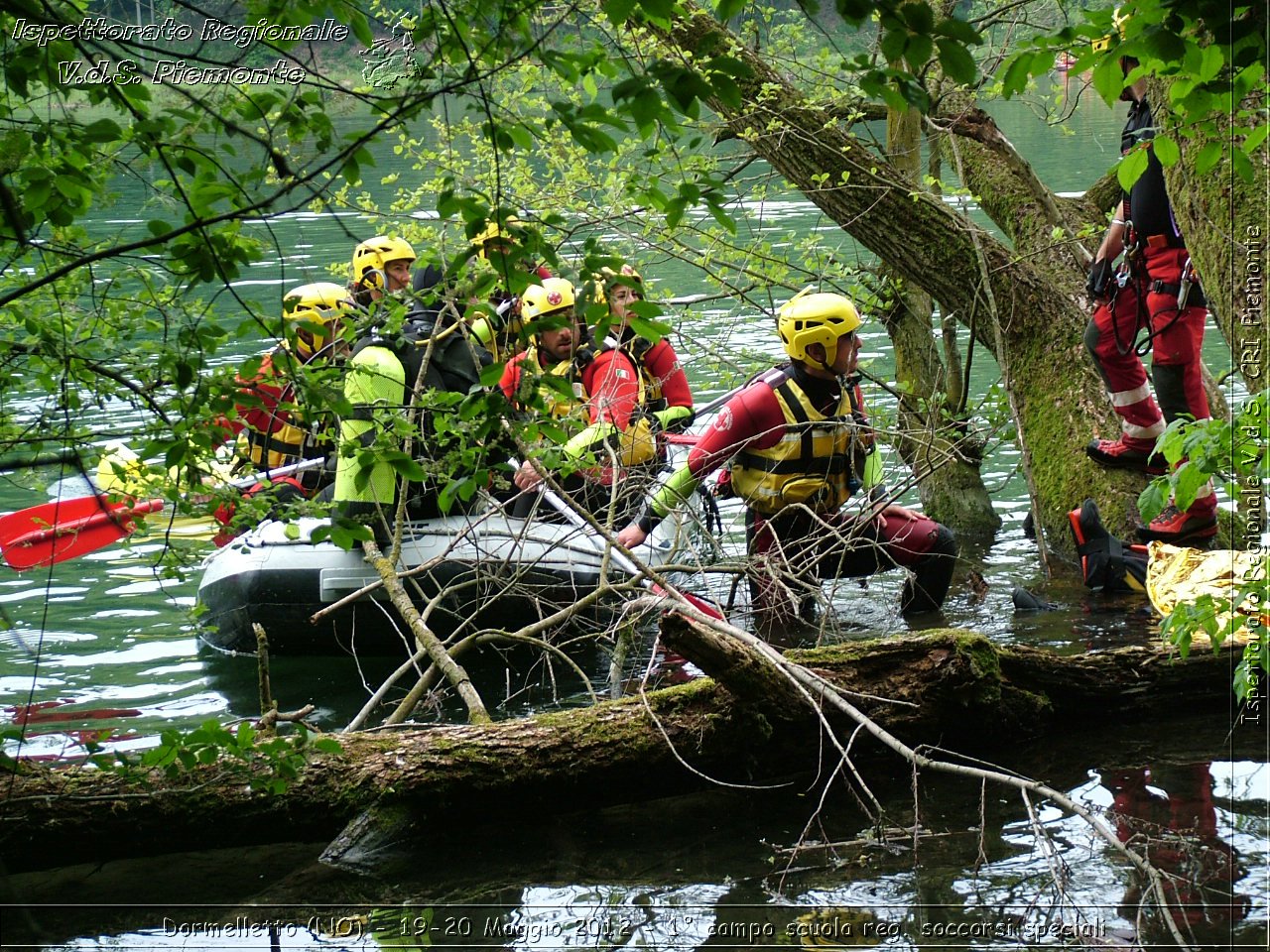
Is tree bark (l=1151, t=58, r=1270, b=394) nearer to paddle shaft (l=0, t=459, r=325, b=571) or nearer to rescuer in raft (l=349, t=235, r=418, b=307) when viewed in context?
rescuer in raft (l=349, t=235, r=418, b=307)

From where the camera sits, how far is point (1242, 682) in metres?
3.96

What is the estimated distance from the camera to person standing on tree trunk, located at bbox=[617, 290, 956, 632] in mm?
6414

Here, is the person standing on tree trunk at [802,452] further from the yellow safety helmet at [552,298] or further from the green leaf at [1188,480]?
the green leaf at [1188,480]

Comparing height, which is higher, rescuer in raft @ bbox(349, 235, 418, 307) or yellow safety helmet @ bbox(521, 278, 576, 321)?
rescuer in raft @ bbox(349, 235, 418, 307)

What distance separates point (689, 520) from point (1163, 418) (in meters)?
2.86

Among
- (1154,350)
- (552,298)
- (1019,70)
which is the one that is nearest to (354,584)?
(552,298)

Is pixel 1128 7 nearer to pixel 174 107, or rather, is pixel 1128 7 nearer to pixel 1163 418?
pixel 174 107

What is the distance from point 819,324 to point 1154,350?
6.20 feet

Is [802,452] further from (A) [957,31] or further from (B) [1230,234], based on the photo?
(A) [957,31]

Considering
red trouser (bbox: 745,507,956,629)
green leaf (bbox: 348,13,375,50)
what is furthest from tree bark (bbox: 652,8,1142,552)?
green leaf (bbox: 348,13,375,50)

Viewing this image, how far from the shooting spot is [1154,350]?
6805mm

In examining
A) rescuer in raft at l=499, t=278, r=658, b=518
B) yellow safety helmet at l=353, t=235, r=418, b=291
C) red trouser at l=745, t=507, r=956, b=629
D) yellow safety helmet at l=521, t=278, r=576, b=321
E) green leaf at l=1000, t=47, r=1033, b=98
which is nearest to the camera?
green leaf at l=1000, t=47, r=1033, b=98

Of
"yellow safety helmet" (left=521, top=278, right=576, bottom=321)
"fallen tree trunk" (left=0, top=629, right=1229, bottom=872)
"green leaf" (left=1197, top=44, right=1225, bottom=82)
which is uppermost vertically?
"green leaf" (left=1197, top=44, right=1225, bottom=82)

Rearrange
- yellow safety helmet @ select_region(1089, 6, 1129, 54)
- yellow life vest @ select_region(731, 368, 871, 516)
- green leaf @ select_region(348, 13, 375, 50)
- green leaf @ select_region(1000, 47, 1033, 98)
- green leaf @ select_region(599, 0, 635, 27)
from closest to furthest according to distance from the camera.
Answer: green leaf @ select_region(599, 0, 635, 27)
green leaf @ select_region(348, 13, 375, 50)
green leaf @ select_region(1000, 47, 1033, 98)
yellow safety helmet @ select_region(1089, 6, 1129, 54)
yellow life vest @ select_region(731, 368, 871, 516)
